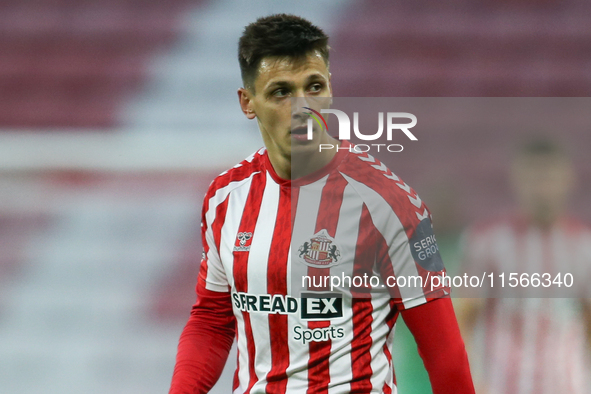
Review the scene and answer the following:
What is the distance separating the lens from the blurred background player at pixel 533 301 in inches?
81.3

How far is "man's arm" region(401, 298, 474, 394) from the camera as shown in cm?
133

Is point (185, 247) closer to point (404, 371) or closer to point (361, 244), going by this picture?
point (404, 371)

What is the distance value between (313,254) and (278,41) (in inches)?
20.3

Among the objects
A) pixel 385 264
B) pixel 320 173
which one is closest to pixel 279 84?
pixel 320 173

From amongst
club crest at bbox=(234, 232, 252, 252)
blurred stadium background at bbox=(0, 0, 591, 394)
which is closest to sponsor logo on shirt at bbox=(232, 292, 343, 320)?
club crest at bbox=(234, 232, 252, 252)

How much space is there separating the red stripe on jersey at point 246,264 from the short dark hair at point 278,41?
0.29m

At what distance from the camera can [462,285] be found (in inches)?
82.7

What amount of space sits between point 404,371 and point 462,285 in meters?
0.39

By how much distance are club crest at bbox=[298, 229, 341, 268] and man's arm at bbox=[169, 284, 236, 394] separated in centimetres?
28

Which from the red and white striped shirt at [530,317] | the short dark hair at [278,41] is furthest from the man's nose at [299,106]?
the red and white striped shirt at [530,317]

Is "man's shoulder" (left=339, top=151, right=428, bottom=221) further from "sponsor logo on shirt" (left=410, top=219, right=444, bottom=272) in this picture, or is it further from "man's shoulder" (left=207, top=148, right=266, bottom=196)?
"man's shoulder" (left=207, top=148, right=266, bottom=196)

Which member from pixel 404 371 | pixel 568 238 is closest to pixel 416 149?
pixel 568 238

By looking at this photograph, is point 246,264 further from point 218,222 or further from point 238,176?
point 238,176

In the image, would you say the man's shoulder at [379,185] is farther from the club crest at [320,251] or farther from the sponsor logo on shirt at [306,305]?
the sponsor logo on shirt at [306,305]
